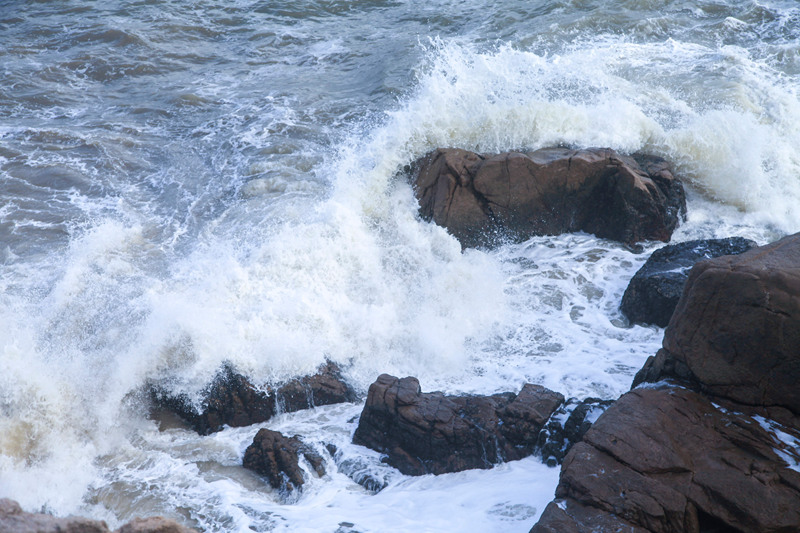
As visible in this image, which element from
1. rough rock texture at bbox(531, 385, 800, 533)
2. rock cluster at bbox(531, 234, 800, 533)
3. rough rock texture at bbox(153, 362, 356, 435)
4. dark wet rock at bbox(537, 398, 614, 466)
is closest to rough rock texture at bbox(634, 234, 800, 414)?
rock cluster at bbox(531, 234, 800, 533)

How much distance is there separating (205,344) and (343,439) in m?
1.63

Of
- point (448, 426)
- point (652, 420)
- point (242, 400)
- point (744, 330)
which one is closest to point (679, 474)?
point (652, 420)

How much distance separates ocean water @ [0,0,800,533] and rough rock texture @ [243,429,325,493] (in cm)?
12

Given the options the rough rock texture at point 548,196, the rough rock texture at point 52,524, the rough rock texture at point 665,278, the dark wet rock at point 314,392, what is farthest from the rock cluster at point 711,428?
the rough rock texture at point 548,196

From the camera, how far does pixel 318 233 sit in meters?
7.73

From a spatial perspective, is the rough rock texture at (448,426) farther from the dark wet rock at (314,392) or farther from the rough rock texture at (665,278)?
the rough rock texture at (665,278)

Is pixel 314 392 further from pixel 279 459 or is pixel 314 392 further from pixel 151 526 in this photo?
pixel 151 526

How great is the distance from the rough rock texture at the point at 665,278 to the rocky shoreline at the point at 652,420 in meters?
0.01

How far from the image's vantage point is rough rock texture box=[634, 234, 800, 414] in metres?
3.96

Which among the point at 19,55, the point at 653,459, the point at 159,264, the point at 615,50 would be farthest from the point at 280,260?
the point at 19,55

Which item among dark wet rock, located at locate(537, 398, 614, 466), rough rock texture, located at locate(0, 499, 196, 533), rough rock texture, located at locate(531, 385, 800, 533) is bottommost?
dark wet rock, located at locate(537, 398, 614, 466)

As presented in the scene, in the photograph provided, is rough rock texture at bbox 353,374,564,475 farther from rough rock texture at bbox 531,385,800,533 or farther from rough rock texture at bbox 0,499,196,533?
rough rock texture at bbox 0,499,196,533

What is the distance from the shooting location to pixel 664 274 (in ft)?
21.0

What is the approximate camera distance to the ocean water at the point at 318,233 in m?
5.09
